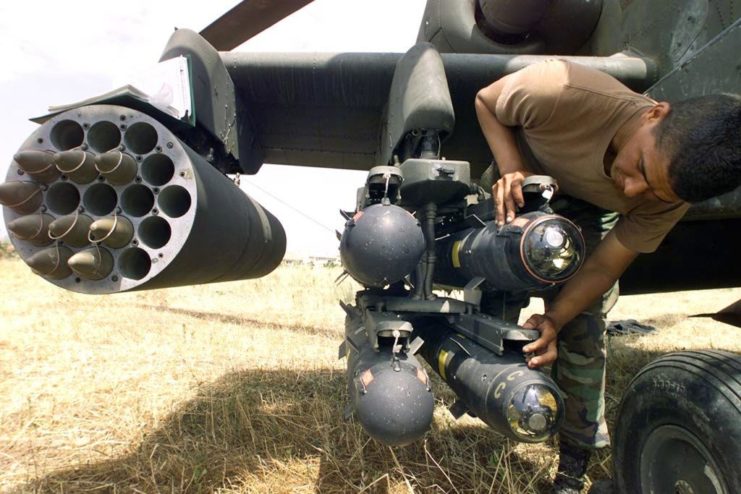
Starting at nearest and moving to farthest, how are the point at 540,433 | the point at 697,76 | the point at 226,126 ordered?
the point at 540,433
the point at 697,76
the point at 226,126

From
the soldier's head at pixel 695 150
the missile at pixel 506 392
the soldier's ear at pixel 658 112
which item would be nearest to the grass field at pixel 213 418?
the missile at pixel 506 392

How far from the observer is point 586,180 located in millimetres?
2039

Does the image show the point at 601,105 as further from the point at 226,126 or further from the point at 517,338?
the point at 226,126

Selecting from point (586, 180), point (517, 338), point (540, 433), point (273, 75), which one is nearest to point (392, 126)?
point (273, 75)

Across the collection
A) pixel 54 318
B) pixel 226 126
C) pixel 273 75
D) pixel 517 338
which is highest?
pixel 273 75

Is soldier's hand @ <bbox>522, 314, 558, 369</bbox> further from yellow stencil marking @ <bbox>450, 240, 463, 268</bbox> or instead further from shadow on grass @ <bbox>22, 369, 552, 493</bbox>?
shadow on grass @ <bbox>22, 369, 552, 493</bbox>

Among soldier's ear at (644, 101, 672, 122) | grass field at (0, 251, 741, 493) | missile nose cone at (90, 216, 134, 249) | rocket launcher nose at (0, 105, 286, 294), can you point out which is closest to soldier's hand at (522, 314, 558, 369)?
grass field at (0, 251, 741, 493)

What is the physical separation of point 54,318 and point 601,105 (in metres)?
7.04

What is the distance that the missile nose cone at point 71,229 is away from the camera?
4.99 ft

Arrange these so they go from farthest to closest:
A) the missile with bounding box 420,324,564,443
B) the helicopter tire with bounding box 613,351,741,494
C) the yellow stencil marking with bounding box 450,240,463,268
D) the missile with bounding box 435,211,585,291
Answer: the yellow stencil marking with bounding box 450,240,463,268, the missile with bounding box 435,211,585,291, the missile with bounding box 420,324,564,443, the helicopter tire with bounding box 613,351,741,494

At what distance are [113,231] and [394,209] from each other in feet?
3.32

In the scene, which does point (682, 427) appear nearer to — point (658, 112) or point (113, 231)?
point (658, 112)

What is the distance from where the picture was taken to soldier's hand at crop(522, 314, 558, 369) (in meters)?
1.89

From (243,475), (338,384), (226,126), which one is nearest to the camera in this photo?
(243,475)
